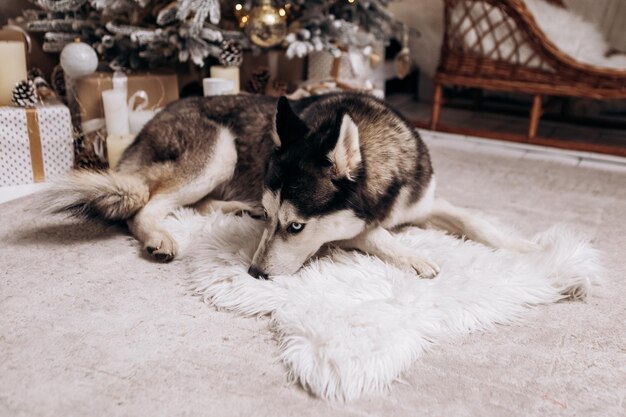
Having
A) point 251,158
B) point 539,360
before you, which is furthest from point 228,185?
point 539,360

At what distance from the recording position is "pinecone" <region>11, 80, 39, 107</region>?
2.67 m

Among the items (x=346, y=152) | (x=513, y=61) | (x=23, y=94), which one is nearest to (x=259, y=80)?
(x=23, y=94)

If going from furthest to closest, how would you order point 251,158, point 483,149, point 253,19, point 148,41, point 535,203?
point 483,149 → point 253,19 → point 148,41 → point 535,203 → point 251,158

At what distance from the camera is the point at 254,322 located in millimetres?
1589

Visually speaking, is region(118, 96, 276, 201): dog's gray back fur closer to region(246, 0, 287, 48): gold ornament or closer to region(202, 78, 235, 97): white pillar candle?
region(202, 78, 235, 97): white pillar candle

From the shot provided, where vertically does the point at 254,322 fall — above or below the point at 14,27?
below

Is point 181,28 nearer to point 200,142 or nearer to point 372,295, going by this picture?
point 200,142

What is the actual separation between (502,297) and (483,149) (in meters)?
2.28

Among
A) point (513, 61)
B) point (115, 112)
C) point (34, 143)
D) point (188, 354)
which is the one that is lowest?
point (188, 354)

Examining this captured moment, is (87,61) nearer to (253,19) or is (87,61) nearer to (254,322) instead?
(253,19)

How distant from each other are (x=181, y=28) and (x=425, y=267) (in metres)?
1.93

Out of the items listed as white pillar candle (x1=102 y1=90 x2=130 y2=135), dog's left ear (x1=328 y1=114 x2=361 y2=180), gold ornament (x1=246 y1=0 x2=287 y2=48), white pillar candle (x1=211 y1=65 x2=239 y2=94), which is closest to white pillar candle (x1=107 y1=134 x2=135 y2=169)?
white pillar candle (x1=102 y1=90 x2=130 y2=135)

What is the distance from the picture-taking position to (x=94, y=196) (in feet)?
6.26

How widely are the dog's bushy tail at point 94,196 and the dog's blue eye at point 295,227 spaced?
0.73 metres
